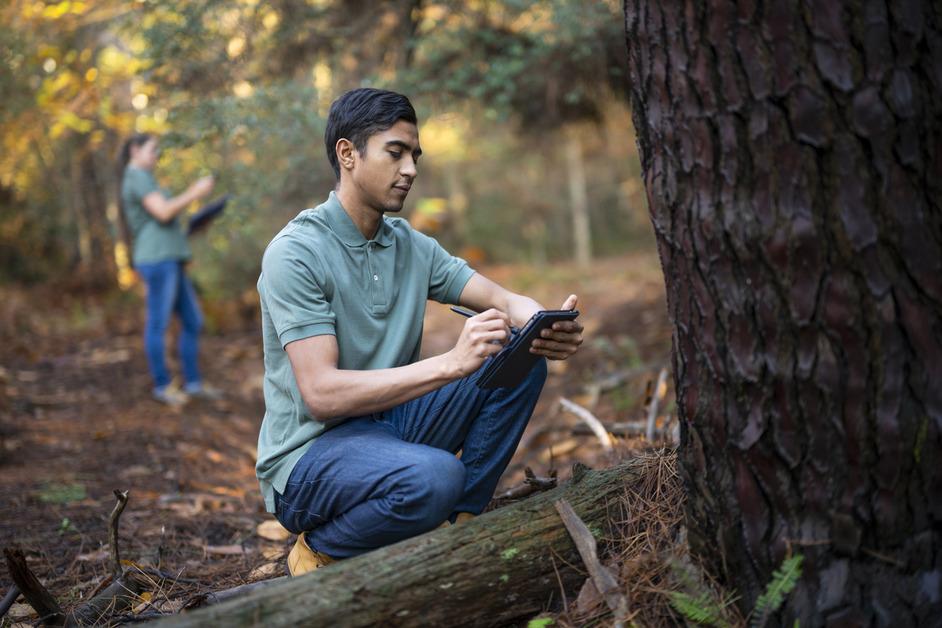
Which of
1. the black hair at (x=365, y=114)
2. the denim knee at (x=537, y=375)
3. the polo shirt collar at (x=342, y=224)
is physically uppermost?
the black hair at (x=365, y=114)

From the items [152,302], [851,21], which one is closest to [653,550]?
[851,21]

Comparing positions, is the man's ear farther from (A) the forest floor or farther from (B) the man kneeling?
(A) the forest floor

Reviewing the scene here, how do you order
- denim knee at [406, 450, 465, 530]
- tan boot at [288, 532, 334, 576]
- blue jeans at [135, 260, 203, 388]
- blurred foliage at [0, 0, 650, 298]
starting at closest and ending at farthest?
denim knee at [406, 450, 465, 530]
tan boot at [288, 532, 334, 576]
blurred foliage at [0, 0, 650, 298]
blue jeans at [135, 260, 203, 388]

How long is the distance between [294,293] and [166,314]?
14.5 ft

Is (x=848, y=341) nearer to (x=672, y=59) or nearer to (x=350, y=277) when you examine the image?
(x=672, y=59)

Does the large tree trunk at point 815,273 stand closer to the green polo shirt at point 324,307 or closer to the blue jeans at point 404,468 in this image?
the blue jeans at point 404,468

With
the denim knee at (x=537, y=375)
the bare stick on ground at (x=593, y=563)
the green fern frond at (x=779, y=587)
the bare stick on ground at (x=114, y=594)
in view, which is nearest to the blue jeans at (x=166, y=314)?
the bare stick on ground at (x=114, y=594)

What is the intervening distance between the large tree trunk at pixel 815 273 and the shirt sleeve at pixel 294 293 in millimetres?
1213

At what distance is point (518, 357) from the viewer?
9.61ft

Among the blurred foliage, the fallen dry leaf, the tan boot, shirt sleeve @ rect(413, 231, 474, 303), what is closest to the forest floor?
the fallen dry leaf

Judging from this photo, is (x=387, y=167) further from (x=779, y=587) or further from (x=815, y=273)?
(x=779, y=587)

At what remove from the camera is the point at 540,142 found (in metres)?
8.41

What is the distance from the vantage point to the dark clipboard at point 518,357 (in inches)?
110

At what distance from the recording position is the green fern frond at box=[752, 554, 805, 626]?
2.17 meters
